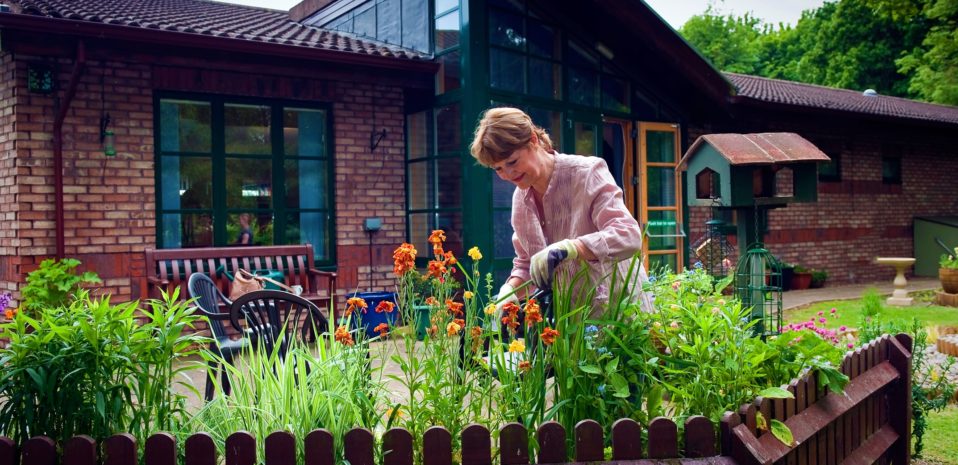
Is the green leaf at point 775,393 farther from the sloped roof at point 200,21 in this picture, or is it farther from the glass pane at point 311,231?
the glass pane at point 311,231

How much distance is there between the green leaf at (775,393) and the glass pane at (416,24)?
23.6 feet

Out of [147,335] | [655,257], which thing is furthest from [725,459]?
[655,257]

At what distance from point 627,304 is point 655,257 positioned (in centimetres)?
814

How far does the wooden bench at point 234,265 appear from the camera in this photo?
24.0ft

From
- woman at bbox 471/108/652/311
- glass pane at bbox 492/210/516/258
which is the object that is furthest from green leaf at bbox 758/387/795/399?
glass pane at bbox 492/210/516/258

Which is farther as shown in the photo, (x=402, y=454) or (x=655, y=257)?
(x=655, y=257)

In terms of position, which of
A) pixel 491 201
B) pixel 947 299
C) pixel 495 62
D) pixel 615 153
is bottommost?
pixel 947 299

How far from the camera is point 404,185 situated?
924cm

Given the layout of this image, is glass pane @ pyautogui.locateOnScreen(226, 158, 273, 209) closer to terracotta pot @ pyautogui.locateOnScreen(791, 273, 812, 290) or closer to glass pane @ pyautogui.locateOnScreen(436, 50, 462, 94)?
glass pane @ pyautogui.locateOnScreen(436, 50, 462, 94)

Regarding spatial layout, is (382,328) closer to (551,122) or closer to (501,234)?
(501,234)

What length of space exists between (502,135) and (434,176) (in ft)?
20.7

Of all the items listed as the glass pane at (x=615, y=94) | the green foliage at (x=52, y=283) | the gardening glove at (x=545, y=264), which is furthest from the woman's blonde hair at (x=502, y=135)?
the glass pane at (x=615, y=94)

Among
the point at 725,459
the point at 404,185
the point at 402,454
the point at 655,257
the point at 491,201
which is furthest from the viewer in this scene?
the point at 655,257

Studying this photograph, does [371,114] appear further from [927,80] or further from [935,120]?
[927,80]
